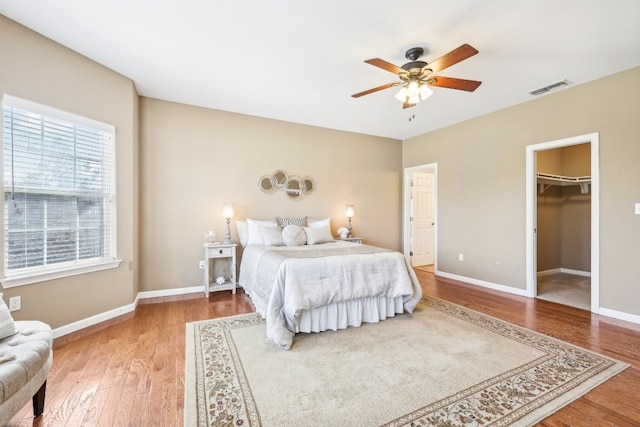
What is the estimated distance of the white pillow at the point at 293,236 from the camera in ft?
13.4

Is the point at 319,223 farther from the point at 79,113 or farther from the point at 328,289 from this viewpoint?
the point at 79,113

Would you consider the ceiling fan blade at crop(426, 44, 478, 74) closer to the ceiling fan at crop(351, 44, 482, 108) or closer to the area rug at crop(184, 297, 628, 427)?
the ceiling fan at crop(351, 44, 482, 108)

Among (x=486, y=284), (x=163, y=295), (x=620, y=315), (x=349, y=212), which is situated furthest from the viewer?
(x=349, y=212)

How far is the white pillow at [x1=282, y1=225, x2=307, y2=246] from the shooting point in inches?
160

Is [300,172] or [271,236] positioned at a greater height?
[300,172]

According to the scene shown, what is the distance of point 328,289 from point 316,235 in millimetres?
1617

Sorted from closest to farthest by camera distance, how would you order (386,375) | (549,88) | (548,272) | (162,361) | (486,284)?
(386,375), (162,361), (549,88), (486,284), (548,272)

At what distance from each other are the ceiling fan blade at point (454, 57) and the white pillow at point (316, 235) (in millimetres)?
2623

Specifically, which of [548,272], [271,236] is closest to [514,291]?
[548,272]

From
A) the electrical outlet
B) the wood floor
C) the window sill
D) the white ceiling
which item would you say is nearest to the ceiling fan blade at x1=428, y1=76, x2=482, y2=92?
the white ceiling

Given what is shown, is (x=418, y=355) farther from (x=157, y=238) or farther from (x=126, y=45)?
(x=126, y=45)

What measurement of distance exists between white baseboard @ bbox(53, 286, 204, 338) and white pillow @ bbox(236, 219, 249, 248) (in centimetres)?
90

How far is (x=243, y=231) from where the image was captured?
429 centimetres

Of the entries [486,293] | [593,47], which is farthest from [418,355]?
[593,47]
